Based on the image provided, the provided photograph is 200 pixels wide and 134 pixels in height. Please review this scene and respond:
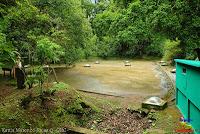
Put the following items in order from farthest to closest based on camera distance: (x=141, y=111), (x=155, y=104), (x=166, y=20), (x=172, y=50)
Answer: (x=172, y=50) < (x=166, y=20) < (x=155, y=104) < (x=141, y=111)

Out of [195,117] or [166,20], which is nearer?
[195,117]

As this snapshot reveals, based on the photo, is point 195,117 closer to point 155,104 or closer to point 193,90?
point 193,90

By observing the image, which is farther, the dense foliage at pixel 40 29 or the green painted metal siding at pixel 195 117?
the dense foliage at pixel 40 29

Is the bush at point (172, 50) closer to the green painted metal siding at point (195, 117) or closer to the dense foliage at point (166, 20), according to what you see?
the dense foliage at point (166, 20)

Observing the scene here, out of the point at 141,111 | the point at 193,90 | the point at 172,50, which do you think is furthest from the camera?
the point at 172,50

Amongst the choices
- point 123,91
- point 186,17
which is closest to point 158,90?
point 123,91

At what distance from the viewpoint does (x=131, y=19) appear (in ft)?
32.6

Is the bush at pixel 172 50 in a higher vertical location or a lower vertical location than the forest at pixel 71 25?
lower

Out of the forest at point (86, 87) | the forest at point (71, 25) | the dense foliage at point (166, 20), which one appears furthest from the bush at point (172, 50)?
the dense foliage at point (166, 20)

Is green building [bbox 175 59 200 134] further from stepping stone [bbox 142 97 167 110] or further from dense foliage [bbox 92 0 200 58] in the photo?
dense foliage [bbox 92 0 200 58]

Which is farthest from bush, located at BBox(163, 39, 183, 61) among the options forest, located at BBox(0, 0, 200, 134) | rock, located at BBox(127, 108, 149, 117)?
rock, located at BBox(127, 108, 149, 117)

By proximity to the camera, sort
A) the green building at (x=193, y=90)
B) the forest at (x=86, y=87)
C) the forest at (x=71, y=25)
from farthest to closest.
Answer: the forest at (x=71, y=25) < the forest at (x=86, y=87) < the green building at (x=193, y=90)

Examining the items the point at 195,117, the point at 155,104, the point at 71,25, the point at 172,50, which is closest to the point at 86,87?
the point at 155,104

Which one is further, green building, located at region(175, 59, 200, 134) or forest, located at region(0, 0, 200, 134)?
forest, located at region(0, 0, 200, 134)
